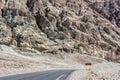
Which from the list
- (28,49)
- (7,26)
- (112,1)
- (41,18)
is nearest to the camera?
(28,49)

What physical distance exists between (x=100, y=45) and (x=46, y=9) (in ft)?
92.9

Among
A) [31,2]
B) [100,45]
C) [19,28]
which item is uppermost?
[31,2]

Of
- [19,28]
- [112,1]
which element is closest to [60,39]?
[19,28]

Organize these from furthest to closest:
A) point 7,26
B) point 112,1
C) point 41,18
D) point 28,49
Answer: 1. point 112,1
2. point 41,18
3. point 7,26
4. point 28,49

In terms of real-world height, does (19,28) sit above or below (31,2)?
below

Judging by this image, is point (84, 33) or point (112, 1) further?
point (112, 1)

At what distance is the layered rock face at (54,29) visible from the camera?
387 ft

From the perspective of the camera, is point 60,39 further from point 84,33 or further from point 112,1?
point 112,1

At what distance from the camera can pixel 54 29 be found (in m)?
130

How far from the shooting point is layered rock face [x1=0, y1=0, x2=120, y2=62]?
387ft

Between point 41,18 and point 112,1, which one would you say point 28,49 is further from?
point 112,1

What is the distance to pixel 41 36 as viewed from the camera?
123 meters

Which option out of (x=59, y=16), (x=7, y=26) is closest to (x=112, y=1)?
(x=59, y=16)

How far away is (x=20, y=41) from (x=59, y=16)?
28.0 meters
